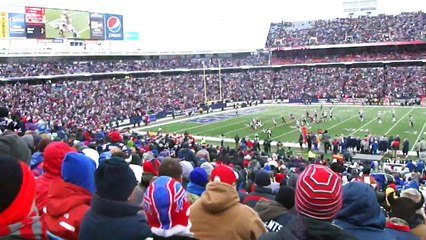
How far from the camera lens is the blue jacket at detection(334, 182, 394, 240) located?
10.4ft

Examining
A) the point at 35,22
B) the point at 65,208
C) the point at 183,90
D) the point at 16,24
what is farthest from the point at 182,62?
the point at 65,208

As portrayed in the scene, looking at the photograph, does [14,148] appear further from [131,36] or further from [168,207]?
[131,36]

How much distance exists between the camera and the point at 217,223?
11.3 feet

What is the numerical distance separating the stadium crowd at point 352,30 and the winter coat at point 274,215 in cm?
6259

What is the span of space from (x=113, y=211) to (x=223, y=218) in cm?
81

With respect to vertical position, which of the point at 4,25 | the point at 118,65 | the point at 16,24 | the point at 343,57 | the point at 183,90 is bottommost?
the point at 183,90

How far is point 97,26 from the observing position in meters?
53.8

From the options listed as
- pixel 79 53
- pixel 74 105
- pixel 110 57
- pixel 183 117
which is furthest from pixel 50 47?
pixel 183 117

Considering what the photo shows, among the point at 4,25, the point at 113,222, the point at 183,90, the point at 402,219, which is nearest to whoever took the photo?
the point at 113,222

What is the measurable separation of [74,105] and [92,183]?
38418mm

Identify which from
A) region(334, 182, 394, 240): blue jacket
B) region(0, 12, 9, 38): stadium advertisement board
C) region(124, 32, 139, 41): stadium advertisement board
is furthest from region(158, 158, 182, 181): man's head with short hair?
region(124, 32, 139, 41): stadium advertisement board

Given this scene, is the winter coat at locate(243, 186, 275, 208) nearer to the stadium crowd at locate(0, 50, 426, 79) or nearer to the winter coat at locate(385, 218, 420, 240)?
the winter coat at locate(385, 218, 420, 240)

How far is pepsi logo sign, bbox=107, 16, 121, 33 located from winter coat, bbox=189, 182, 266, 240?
54.6 m

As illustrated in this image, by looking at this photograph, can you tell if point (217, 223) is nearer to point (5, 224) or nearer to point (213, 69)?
point (5, 224)
